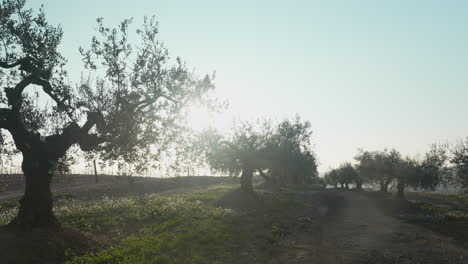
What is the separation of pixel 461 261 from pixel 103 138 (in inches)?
726

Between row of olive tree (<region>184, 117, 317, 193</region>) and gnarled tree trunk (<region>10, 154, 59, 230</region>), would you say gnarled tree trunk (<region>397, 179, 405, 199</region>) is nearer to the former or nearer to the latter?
row of olive tree (<region>184, 117, 317, 193</region>)

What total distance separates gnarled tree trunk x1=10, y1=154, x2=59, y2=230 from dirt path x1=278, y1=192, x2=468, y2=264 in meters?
12.9

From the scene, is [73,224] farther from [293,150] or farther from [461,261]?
[293,150]

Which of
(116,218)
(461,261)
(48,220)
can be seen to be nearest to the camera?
(461,261)

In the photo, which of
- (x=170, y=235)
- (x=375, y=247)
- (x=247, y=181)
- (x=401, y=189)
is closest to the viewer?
(x=375, y=247)

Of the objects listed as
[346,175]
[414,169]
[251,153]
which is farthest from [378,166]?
[346,175]

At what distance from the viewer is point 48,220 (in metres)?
17.1

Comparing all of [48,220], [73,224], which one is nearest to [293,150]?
[73,224]

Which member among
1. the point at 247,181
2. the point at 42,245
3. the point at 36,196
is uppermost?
the point at 36,196

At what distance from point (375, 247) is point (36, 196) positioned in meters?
18.2

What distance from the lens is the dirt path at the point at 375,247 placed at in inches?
546

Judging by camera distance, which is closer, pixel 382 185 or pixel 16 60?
pixel 16 60

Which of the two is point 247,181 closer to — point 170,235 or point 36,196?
point 170,235

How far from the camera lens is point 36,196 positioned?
17219mm
